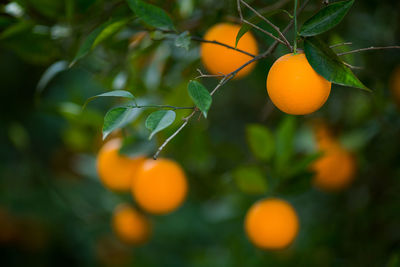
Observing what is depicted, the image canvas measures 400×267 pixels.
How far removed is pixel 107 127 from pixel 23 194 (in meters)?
1.40

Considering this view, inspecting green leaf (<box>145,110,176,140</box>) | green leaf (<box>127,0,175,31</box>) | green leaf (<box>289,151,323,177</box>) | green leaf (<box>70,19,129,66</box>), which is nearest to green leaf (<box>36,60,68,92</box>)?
green leaf (<box>70,19,129,66</box>)

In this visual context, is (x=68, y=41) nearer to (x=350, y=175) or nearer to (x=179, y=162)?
(x=179, y=162)

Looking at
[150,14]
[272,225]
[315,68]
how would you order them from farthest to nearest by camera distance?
1. [272,225]
2. [150,14]
3. [315,68]

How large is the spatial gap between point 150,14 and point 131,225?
2.32ft

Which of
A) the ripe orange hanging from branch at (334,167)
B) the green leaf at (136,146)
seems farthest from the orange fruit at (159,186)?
the ripe orange hanging from branch at (334,167)

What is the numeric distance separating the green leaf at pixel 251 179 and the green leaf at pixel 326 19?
0.40 metres

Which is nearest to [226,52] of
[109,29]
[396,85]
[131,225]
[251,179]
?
[109,29]

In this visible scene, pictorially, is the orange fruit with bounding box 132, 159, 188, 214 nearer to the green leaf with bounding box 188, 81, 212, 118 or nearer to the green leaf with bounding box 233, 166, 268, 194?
the green leaf with bounding box 233, 166, 268, 194

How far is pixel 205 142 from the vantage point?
0.96 m

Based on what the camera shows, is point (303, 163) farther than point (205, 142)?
No

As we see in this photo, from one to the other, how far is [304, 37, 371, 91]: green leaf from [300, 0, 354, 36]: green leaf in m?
0.02

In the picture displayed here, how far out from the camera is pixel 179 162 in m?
0.98

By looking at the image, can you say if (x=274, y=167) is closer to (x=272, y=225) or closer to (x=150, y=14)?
(x=272, y=225)

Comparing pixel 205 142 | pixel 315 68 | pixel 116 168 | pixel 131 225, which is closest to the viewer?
pixel 315 68
